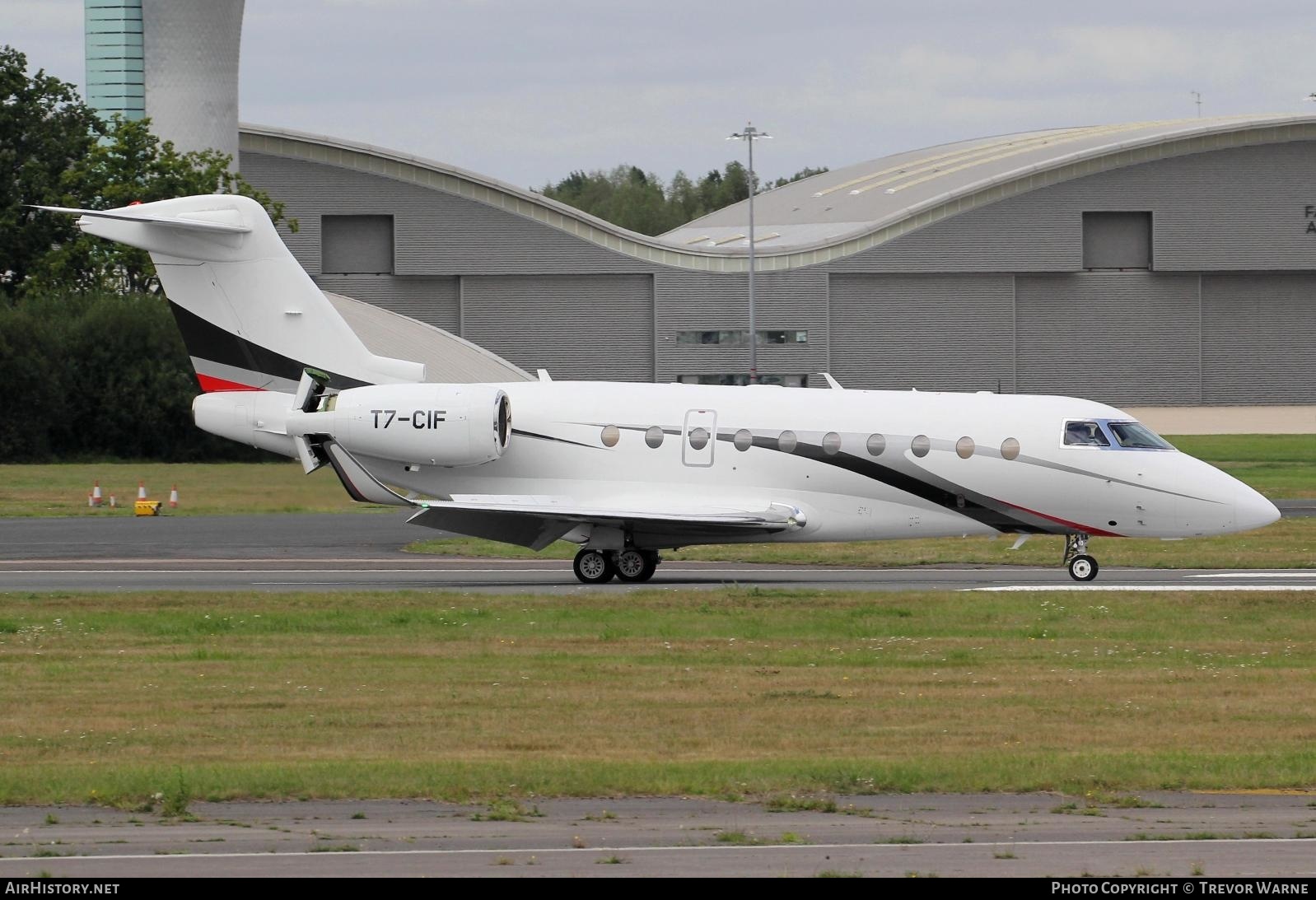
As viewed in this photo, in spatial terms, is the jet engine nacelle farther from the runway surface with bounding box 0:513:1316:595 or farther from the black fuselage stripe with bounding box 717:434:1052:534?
the black fuselage stripe with bounding box 717:434:1052:534

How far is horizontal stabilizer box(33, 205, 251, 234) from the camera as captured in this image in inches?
1049

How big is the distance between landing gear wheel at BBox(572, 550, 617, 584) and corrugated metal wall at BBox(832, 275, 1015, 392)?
5817 centimetres

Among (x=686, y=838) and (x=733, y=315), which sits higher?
(x=733, y=315)

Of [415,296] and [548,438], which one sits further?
[415,296]

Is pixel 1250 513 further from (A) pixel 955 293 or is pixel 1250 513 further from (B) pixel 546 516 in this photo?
(A) pixel 955 293

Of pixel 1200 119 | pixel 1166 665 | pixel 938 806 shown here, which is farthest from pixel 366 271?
pixel 938 806

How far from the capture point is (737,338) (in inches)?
3302

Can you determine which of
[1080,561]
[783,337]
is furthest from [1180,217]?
[1080,561]

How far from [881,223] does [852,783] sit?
73820 millimetres

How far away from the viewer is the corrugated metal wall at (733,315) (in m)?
83.7

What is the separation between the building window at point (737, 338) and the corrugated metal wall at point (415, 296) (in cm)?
1061

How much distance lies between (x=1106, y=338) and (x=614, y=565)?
206 feet

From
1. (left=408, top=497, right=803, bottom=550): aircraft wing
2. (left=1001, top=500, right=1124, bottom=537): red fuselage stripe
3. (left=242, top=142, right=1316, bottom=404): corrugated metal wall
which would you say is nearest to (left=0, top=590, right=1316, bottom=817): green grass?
(left=408, top=497, right=803, bottom=550): aircraft wing

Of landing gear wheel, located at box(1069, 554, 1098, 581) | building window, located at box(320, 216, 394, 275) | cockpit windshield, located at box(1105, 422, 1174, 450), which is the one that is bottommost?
landing gear wheel, located at box(1069, 554, 1098, 581)
